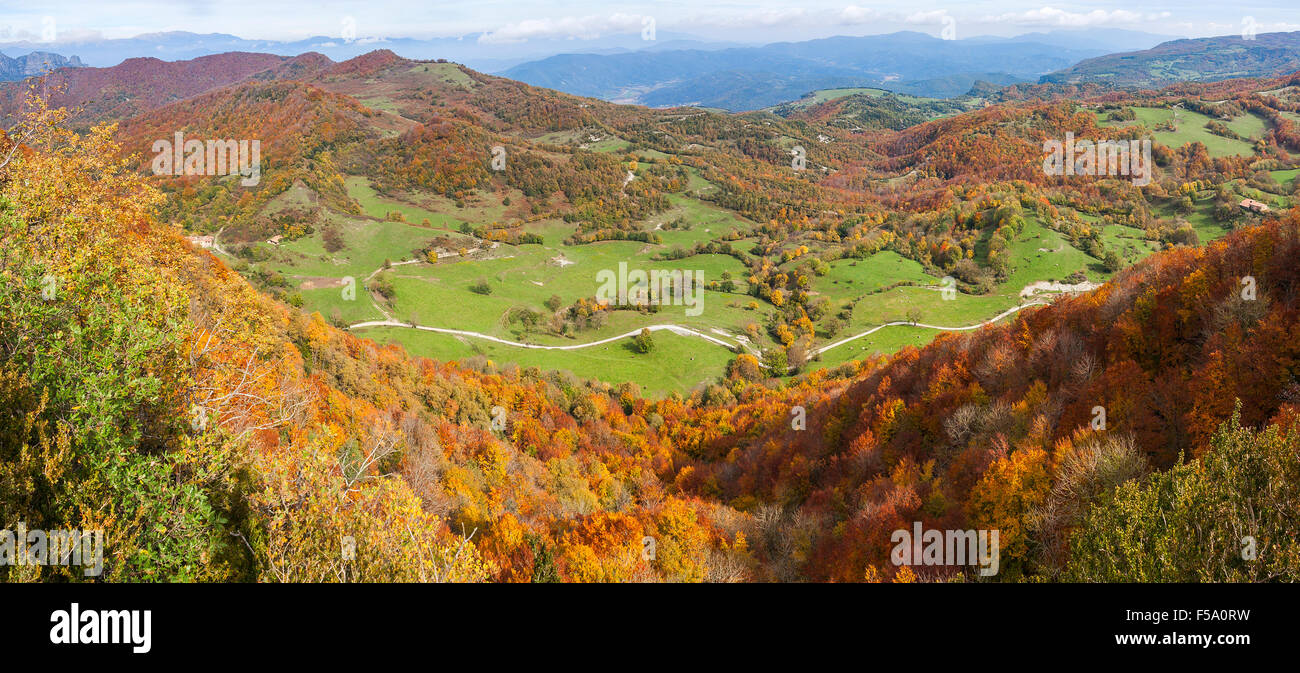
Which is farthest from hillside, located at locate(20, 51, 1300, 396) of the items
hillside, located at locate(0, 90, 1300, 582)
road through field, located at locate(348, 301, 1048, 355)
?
hillside, located at locate(0, 90, 1300, 582)

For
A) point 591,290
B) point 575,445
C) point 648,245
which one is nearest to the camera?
point 575,445

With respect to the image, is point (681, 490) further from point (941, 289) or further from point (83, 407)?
point (941, 289)

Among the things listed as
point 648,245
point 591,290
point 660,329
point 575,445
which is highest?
point 648,245

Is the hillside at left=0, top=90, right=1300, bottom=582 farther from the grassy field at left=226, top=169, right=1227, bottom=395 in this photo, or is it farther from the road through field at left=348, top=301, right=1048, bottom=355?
the road through field at left=348, top=301, right=1048, bottom=355

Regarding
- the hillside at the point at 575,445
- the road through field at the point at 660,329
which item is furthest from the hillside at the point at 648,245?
the hillside at the point at 575,445

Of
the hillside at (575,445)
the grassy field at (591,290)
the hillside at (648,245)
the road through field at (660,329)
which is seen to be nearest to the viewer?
the hillside at (575,445)

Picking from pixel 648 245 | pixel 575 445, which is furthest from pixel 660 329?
pixel 648 245

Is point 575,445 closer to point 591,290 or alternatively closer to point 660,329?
point 660,329

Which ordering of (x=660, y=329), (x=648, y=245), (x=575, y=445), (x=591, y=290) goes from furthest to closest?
1. (x=648, y=245)
2. (x=591, y=290)
3. (x=660, y=329)
4. (x=575, y=445)

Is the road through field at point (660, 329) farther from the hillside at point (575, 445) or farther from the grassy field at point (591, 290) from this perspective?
the hillside at point (575, 445)

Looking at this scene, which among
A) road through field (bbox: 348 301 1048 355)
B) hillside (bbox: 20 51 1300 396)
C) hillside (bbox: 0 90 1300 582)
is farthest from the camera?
hillside (bbox: 20 51 1300 396)

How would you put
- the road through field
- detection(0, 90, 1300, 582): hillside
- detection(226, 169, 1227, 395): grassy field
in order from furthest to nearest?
detection(226, 169, 1227, 395): grassy field
the road through field
detection(0, 90, 1300, 582): hillside
